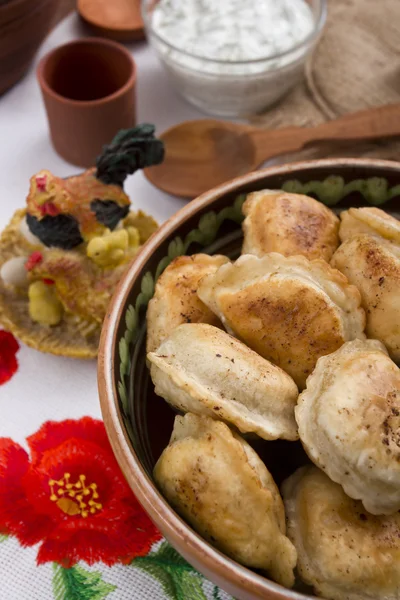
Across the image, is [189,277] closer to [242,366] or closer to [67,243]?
[242,366]

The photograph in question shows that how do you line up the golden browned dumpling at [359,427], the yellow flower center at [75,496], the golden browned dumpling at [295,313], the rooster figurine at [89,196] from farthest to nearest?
the rooster figurine at [89,196]
the yellow flower center at [75,496]
the golden browned dumpling at [295,313]
the golden browned dumpling at [359,427]

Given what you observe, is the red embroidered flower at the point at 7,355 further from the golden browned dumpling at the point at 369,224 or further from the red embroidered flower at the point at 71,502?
the golden browned dumpling at the point at 369,224

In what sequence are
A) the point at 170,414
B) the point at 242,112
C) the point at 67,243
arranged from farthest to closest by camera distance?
the point at 242,112 → the point at 67,243 → the point at 170,414

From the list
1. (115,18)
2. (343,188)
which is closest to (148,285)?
(343,188)

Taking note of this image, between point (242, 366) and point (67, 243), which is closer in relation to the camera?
point (242, 366)

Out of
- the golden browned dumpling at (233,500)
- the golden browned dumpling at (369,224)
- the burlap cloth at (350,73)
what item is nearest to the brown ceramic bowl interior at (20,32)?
the burlap cloth at (350,73)

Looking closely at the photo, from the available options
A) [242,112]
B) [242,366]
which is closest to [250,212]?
[242,366]

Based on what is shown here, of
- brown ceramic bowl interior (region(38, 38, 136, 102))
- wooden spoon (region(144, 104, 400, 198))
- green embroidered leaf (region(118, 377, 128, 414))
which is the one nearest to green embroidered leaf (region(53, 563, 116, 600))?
green embroidered leaf (region(118, 377, 128, 414))
